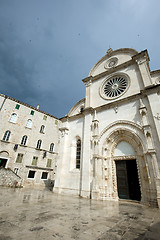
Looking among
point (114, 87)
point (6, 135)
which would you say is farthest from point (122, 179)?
point (6, 135)

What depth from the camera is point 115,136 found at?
1097 cm

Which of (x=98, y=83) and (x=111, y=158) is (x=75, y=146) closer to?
(x=111, y=158)

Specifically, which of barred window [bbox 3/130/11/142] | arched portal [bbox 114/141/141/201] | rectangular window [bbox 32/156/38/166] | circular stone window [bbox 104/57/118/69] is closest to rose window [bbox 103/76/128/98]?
circular stone window [bbox 104/57/118/69]

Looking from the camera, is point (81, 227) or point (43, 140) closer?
point (81, 227)

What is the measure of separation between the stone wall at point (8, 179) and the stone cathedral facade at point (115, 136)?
662 centimetres

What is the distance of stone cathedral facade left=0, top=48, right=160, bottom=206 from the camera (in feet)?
29.0

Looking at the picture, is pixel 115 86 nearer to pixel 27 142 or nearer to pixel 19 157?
pixel 27 142

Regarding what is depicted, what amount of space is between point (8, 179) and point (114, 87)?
16961mm

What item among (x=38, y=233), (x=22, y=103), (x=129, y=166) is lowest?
(x=38, y=233)

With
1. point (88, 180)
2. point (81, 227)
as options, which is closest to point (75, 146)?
point (88, 180)

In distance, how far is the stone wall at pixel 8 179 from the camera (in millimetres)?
14991

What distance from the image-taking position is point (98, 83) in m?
14.6

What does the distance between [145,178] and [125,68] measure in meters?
10.4

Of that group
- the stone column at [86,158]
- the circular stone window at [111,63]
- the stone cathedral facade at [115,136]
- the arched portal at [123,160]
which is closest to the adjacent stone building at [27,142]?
the stone cathedral facade at [115,136]
